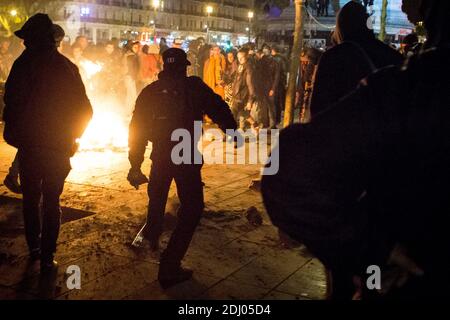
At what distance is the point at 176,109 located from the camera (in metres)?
4.68

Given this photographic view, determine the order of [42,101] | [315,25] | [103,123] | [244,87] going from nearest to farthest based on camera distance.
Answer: [42,101], [103,123], [244,87], [315,25]

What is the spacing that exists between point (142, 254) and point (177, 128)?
1.37m

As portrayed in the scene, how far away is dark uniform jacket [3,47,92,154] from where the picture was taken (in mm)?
4656

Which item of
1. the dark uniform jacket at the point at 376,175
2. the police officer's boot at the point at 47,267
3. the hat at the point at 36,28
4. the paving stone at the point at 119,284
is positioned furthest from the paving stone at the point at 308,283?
the hat at the point at 36,28

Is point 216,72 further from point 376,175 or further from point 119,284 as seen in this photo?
point 376,175

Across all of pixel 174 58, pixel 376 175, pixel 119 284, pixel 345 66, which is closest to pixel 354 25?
pixel 345 66

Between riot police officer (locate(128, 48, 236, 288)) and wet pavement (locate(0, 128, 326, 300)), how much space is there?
325mm

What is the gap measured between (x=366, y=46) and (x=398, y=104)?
2.58 metres

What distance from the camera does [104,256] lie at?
515 centimetres

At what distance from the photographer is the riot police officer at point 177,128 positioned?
15.1 feet

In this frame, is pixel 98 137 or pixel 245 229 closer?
pixel 245 229
